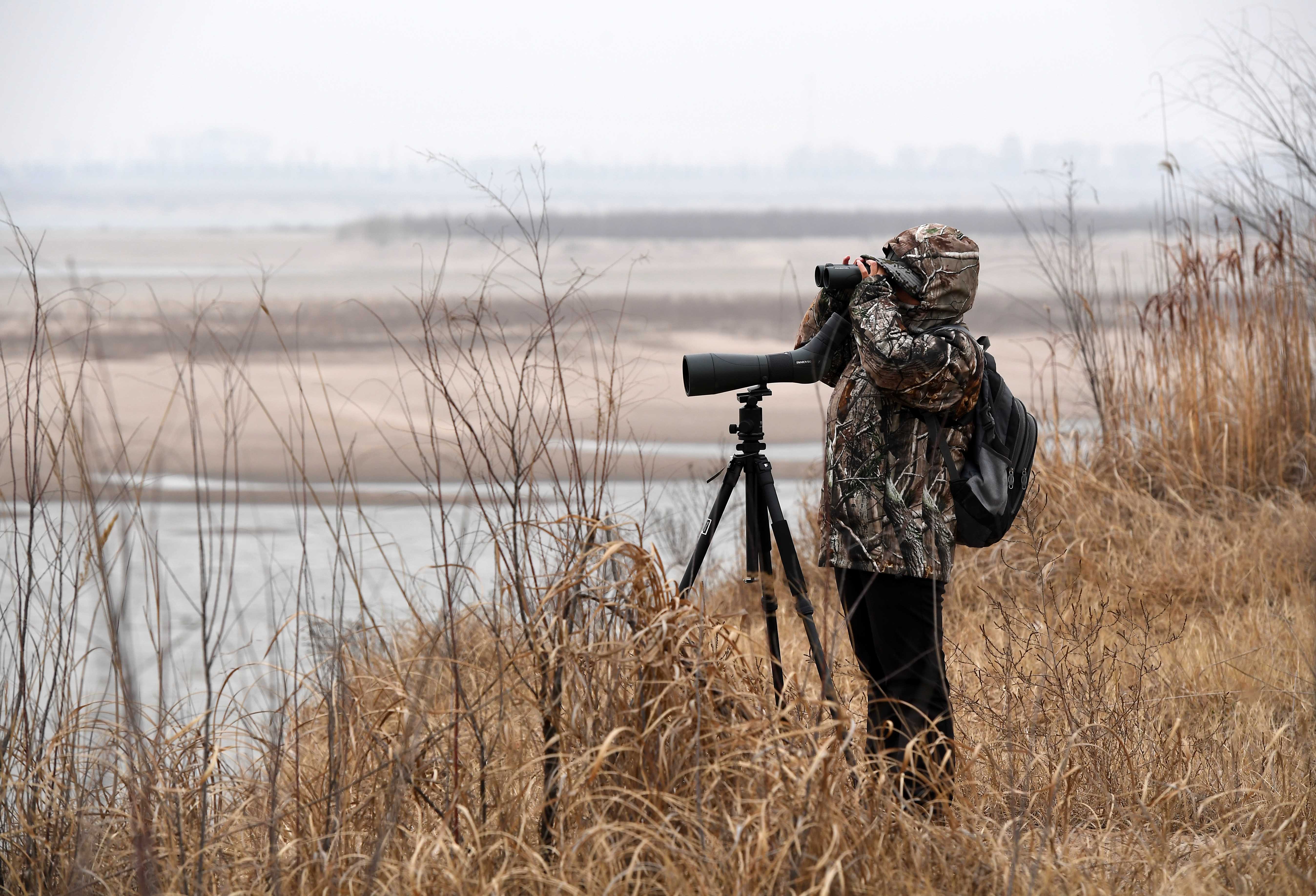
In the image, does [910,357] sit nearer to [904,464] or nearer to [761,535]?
[904,464]

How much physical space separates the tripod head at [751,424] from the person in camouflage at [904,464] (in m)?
0.17

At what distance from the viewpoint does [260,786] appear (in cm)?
215

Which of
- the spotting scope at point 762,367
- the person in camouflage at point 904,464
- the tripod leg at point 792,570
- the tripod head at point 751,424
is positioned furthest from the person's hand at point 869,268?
the tripod leg at point 792,570

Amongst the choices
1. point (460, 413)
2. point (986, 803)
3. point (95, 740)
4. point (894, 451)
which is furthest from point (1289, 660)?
point (95, 740)

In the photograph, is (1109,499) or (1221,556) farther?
(1109,499)

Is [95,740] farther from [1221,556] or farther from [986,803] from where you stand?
[1221,556]

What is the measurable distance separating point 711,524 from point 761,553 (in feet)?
0.44

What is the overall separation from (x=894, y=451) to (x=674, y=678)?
65 cm

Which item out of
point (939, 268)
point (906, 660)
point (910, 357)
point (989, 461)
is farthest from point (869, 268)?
point (906, 660)

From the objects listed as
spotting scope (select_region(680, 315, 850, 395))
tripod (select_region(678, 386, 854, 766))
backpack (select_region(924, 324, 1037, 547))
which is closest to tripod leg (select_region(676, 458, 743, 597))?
tripod (select_region(678, 386, 854, 766))

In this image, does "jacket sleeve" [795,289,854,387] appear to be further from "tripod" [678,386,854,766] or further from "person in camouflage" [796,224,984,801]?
"tripod" [678,386,854,766]

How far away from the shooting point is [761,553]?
2174 millimetres

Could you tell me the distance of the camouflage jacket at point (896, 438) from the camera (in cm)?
208

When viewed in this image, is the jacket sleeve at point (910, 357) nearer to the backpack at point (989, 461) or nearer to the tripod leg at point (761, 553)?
the backpack at point (989, 461)
